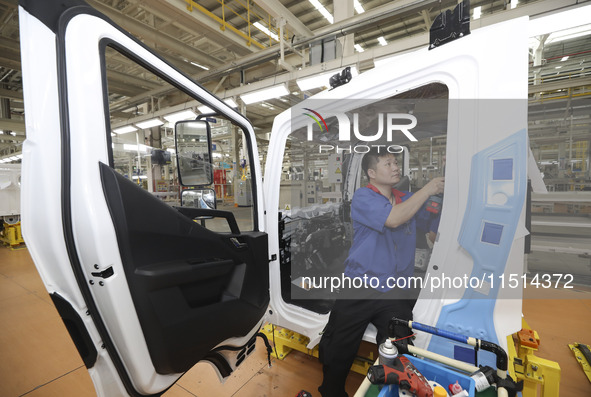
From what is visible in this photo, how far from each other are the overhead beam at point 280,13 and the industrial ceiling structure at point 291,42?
0.02 m

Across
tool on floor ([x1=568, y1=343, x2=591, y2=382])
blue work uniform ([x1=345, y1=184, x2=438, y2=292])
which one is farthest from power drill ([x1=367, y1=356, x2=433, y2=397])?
tool on floor ([x1=568, y1=343, x2=591, y2=382])

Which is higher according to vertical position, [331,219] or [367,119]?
[367,119]

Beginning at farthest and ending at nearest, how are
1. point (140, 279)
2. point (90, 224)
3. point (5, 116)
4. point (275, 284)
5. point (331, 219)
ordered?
point (5, 116)
point (331, 219)
point (275, 284)
point (140, 279)
point (90, 224)

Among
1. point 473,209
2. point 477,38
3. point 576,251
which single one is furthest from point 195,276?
point 576,251

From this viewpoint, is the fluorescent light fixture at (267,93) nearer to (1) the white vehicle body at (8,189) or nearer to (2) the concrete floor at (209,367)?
(2) the concrete floor at (209,367)

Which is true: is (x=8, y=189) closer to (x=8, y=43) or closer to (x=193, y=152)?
(x=8, y=43)

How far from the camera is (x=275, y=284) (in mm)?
1969

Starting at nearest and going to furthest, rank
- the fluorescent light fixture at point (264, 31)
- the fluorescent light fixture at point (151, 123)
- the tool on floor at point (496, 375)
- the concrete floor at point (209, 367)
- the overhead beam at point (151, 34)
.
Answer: the tool on floor at point (496, 375) < the concrete floor at point (209, 367) < the overhead beam at point (151, 34) < the fluorescent light fixture at point (264, 31) < the fluorescent light fixture at point (151, 123)

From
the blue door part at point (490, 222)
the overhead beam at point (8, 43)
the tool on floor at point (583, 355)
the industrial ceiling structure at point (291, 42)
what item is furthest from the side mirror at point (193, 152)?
the overhead beam at point (8, 43)

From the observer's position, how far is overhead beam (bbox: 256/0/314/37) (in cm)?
369

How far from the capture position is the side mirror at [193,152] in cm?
140

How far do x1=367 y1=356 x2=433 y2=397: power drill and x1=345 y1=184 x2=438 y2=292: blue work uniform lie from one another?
90cm

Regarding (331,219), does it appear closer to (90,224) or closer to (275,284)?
(275,284)

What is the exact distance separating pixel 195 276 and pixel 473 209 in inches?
48.3
